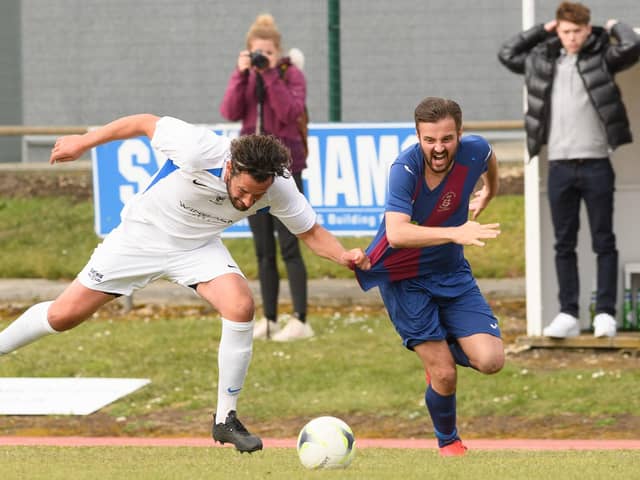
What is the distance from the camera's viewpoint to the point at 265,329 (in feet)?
42.0

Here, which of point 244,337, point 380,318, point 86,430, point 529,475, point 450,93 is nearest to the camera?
point 529,475

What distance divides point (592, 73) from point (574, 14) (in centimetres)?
47

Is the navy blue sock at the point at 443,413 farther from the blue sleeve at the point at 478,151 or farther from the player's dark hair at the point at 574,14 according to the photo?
Answer: the player's dark hair at the point at 574,14

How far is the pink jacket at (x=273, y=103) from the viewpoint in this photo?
1223cm

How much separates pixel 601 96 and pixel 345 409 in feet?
10.0

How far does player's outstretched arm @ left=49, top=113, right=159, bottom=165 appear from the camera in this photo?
26.1ft

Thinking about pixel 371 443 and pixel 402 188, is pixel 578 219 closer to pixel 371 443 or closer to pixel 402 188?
pixel 371 443

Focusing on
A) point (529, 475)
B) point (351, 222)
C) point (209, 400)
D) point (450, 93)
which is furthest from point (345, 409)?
point (450, 93)

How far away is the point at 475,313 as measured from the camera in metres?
8.39

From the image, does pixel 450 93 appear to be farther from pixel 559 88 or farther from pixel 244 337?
pixel 244 337

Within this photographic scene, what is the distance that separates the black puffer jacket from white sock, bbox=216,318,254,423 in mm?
4398

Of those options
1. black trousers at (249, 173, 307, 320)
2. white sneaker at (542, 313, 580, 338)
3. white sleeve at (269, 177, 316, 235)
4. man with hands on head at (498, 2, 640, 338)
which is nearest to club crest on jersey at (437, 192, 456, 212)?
white sleeve at (269, 177, 316, 235)

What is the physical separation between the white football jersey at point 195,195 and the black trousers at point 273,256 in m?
4.13

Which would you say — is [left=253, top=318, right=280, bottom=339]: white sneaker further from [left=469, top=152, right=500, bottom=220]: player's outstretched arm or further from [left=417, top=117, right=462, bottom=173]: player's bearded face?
[left=417, top=117, right=462, bottom=173]: player's bearded face
